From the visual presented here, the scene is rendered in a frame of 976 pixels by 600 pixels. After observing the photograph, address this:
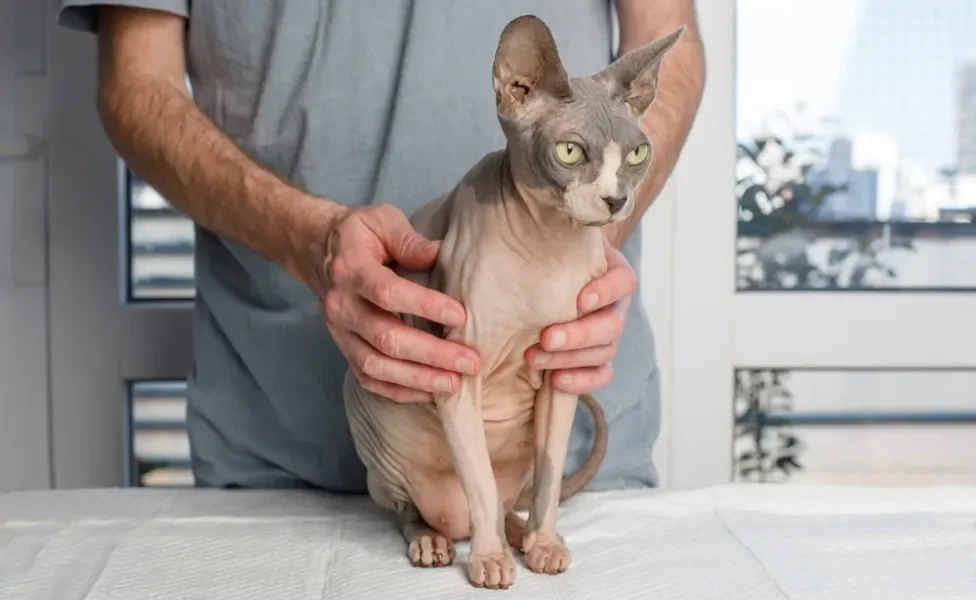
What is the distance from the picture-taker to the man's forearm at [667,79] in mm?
1015

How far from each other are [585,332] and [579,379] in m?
0.06

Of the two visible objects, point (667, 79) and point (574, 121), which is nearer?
point (574, 121)

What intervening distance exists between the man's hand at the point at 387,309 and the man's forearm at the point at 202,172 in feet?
0.24

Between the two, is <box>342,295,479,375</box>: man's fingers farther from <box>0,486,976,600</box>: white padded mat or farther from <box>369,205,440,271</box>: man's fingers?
<box>0,486,976,600</box>: white padded mat

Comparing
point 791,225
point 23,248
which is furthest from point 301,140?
point 791,225

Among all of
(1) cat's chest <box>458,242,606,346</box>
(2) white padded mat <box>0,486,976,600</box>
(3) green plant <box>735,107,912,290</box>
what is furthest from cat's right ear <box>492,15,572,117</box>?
(3) green plant <box>735,107,912,290</box>

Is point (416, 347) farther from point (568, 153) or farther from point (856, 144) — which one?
point (856, 144)

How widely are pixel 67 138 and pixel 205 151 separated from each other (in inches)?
22.8

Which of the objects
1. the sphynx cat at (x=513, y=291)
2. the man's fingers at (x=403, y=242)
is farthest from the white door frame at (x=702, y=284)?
the man's fingers at (x=403, y=242)

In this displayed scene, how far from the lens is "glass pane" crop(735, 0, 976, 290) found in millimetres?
1511

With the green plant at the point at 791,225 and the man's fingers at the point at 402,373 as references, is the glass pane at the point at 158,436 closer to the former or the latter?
the man's fingers at the point at 402,373

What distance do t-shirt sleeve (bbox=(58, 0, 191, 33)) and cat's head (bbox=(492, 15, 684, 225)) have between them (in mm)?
502

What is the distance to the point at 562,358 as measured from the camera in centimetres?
A: 79

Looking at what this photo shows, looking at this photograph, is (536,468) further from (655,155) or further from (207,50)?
(207,50)
